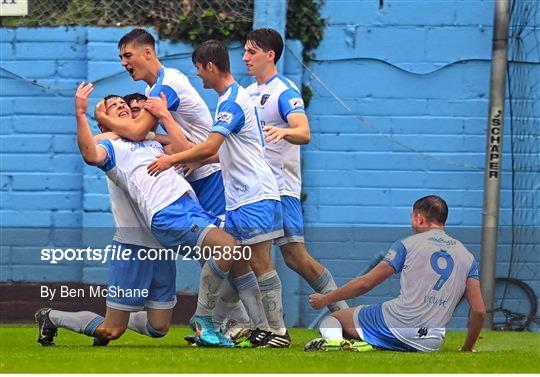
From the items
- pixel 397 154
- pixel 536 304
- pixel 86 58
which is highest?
pixel 86 58

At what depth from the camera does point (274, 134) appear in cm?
800

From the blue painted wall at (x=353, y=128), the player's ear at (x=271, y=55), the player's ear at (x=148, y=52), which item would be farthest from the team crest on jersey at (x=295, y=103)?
the blue painted wall at (x=353, y=128)

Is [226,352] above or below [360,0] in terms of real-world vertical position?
below

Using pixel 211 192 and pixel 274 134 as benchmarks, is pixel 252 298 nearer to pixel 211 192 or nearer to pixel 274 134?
pixel 211 192

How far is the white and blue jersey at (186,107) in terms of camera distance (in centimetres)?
846

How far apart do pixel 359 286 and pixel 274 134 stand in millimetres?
981

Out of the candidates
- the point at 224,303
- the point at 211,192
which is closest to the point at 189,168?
the point at 211,192

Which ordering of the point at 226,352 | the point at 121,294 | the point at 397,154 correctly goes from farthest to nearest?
the point at 397,154, the point at 121,294, the point at 226,352

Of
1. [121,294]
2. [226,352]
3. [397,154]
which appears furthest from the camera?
[397,154]

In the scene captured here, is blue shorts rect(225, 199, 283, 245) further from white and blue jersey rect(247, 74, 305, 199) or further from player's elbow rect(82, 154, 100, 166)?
player's elbow rect(82, 154, 100, 166)

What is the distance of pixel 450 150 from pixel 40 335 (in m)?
3.66

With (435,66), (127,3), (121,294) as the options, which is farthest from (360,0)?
(121,294)

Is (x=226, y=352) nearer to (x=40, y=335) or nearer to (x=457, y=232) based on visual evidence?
(x=40, y=335)

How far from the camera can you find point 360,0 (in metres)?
Answer: 10.7
